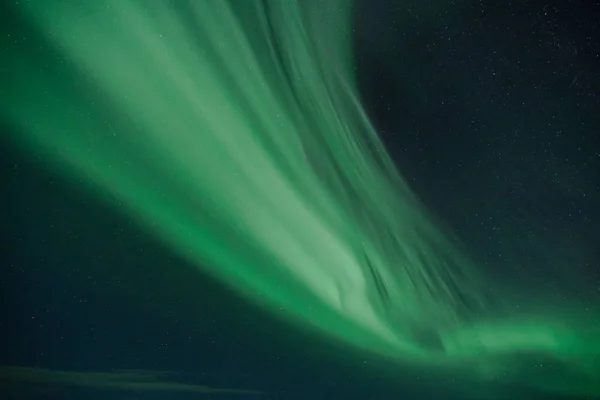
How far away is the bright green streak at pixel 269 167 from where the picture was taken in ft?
2.98

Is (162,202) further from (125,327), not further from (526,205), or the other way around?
(526,205)

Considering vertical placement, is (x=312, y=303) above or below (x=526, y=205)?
below

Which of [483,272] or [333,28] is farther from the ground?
[333,28]

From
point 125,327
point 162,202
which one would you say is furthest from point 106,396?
point 162,202

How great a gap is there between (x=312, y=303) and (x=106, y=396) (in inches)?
11.9

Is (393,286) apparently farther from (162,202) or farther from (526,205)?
(162,202)

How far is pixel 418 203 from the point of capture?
937 mm

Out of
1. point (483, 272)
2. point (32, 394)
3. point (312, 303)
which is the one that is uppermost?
point (483, 272)

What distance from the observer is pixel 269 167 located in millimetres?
922

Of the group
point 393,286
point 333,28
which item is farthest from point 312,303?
point 333,28

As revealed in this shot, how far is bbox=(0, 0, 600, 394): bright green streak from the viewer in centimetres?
91

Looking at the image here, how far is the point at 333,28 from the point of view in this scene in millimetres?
934

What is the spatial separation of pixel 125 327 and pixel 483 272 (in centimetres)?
50

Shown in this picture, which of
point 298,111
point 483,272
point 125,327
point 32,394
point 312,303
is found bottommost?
point 32,394
